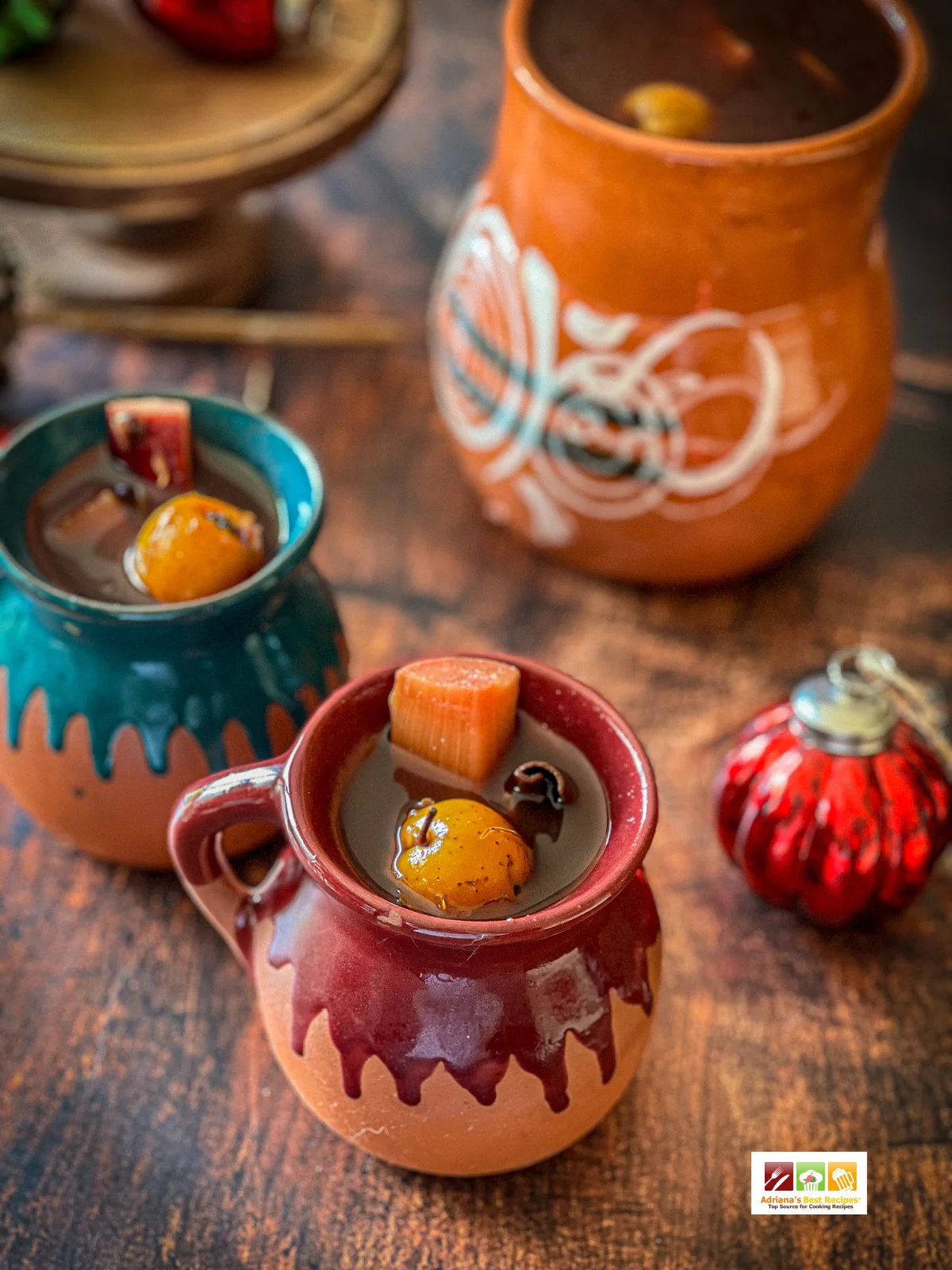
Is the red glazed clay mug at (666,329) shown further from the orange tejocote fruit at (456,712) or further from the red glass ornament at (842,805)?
the orange tejocote fruit at (456,712)

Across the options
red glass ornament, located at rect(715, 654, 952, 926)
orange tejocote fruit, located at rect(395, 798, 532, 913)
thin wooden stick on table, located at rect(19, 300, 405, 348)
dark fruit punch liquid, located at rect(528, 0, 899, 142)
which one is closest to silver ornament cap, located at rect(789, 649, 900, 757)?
red glass ornament, located at rect(715, 654, 952, 926)

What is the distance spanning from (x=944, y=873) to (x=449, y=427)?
0.44 meters

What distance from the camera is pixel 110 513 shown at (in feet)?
2.33

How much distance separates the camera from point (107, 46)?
1.13m

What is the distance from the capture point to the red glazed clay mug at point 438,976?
0.52 m

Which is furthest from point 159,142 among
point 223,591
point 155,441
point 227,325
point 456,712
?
point 456,712

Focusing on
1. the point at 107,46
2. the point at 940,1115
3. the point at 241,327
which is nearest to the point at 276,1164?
the point at 940,1115

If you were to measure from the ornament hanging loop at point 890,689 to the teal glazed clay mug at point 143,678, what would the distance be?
278 mm

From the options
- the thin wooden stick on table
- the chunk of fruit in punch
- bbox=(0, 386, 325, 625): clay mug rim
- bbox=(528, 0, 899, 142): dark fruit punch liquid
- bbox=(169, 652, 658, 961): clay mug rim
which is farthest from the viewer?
the thin wooden stick on table

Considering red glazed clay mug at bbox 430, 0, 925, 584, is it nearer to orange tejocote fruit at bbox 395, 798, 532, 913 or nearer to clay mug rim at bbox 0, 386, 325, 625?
clay mug rim at bbox 0, 386, 325, 625

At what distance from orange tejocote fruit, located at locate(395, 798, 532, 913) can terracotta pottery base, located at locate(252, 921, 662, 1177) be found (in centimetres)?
7

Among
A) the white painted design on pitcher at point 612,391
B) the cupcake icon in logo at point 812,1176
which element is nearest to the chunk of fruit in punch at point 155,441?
the white painted design on pitcher at point 612,391

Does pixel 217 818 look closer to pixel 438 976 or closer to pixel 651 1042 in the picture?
pixel 438 976

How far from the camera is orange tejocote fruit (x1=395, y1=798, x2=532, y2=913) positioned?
0.53m
